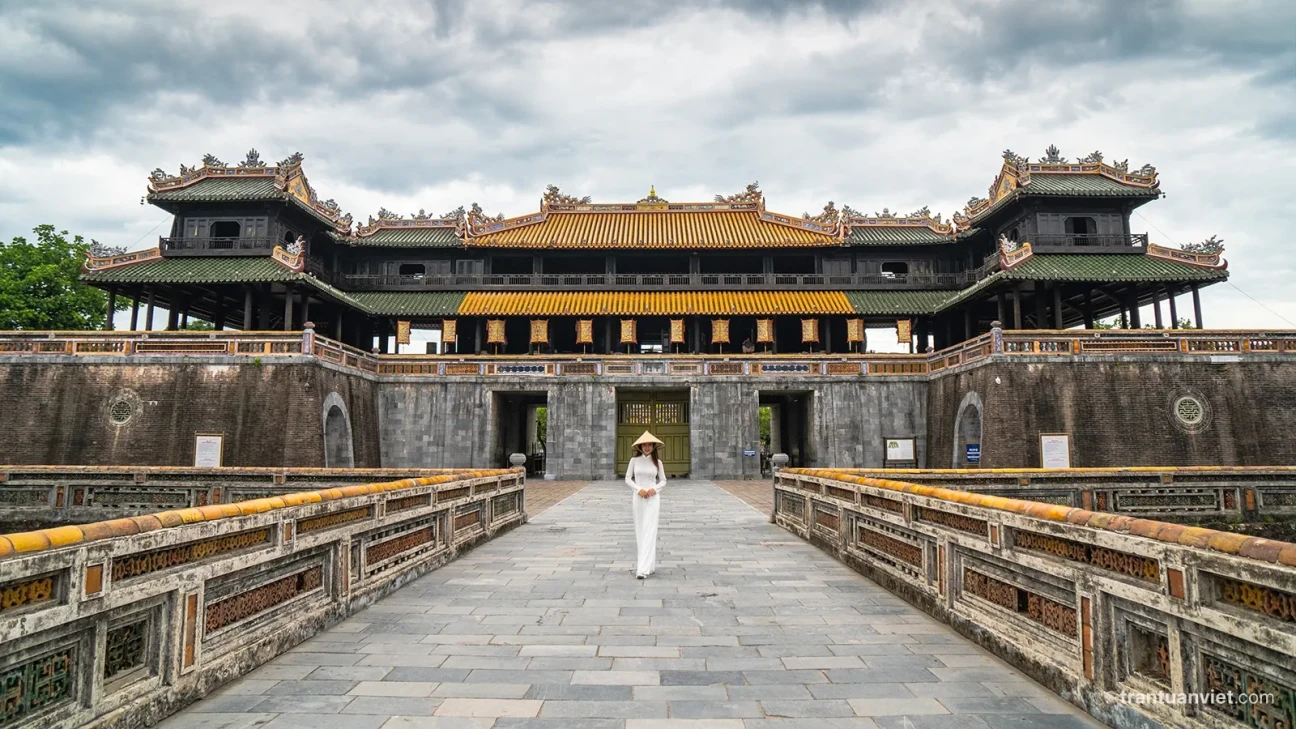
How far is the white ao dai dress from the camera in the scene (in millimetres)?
7539

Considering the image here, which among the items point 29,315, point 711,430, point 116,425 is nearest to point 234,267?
point 116,425

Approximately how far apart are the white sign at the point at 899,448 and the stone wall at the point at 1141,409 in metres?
4.28

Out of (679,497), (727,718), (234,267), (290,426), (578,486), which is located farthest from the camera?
(234,267)

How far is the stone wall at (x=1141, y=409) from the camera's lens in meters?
20.2

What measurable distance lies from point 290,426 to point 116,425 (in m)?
5.70

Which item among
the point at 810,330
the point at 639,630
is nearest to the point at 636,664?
the point at 639,630

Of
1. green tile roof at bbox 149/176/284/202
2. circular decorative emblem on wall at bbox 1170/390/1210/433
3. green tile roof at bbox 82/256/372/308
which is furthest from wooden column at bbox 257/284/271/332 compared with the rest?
circular decorative emblem on wall at bbox 1170/390/1210/433

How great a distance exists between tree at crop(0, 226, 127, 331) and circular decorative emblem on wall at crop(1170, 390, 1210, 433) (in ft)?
134

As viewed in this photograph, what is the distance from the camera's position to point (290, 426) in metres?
20.7

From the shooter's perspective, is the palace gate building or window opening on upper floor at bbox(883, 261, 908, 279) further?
window opening on upper floor at bbox(883, 261, 908, 279)

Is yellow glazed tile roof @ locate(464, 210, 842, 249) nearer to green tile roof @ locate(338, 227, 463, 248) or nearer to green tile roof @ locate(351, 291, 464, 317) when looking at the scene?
green tile roof @ locate(338, 227, 463, 248)

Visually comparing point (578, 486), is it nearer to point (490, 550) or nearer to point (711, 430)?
point (711, 430)

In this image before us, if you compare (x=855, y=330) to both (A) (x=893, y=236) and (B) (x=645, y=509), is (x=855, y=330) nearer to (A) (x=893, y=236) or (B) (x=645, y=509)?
(A) (x=893, y=236)

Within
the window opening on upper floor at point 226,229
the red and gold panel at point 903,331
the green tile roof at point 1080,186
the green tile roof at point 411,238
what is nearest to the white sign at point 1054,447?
the red and gold panel at point 903,331
